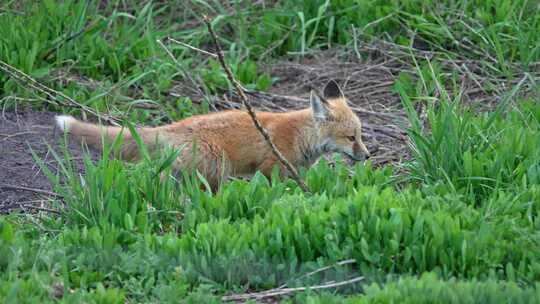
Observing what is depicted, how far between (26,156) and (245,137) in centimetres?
178

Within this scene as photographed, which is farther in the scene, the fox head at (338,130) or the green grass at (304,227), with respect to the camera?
the fox head at (338,130)

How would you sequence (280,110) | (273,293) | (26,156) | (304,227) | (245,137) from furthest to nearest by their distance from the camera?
(280,110)
(26,156)
(245,137)
(304,227)
(273,293)

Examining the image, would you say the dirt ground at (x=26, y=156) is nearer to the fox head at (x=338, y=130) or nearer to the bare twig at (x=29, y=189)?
the bare twig at (x=29, y=189)

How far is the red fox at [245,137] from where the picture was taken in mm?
7555

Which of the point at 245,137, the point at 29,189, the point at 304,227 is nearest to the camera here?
the point at 304,227

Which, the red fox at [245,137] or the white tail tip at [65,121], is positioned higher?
the white tail tip at [65,121]

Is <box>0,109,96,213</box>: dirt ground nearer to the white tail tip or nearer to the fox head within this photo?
the white tail tip

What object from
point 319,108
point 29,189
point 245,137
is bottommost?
point 29,189

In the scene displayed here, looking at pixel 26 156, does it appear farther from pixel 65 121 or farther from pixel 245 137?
pixel 245 137

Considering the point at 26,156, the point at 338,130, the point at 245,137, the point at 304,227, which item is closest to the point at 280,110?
the point at 338,130

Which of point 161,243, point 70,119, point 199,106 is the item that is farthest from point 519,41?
point 161,243

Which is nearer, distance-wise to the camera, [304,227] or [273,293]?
[273,293]

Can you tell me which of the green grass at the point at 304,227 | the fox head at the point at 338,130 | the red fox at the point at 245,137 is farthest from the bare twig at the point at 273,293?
the fox head at the point at 338,130

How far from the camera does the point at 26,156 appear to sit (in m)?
8.06
